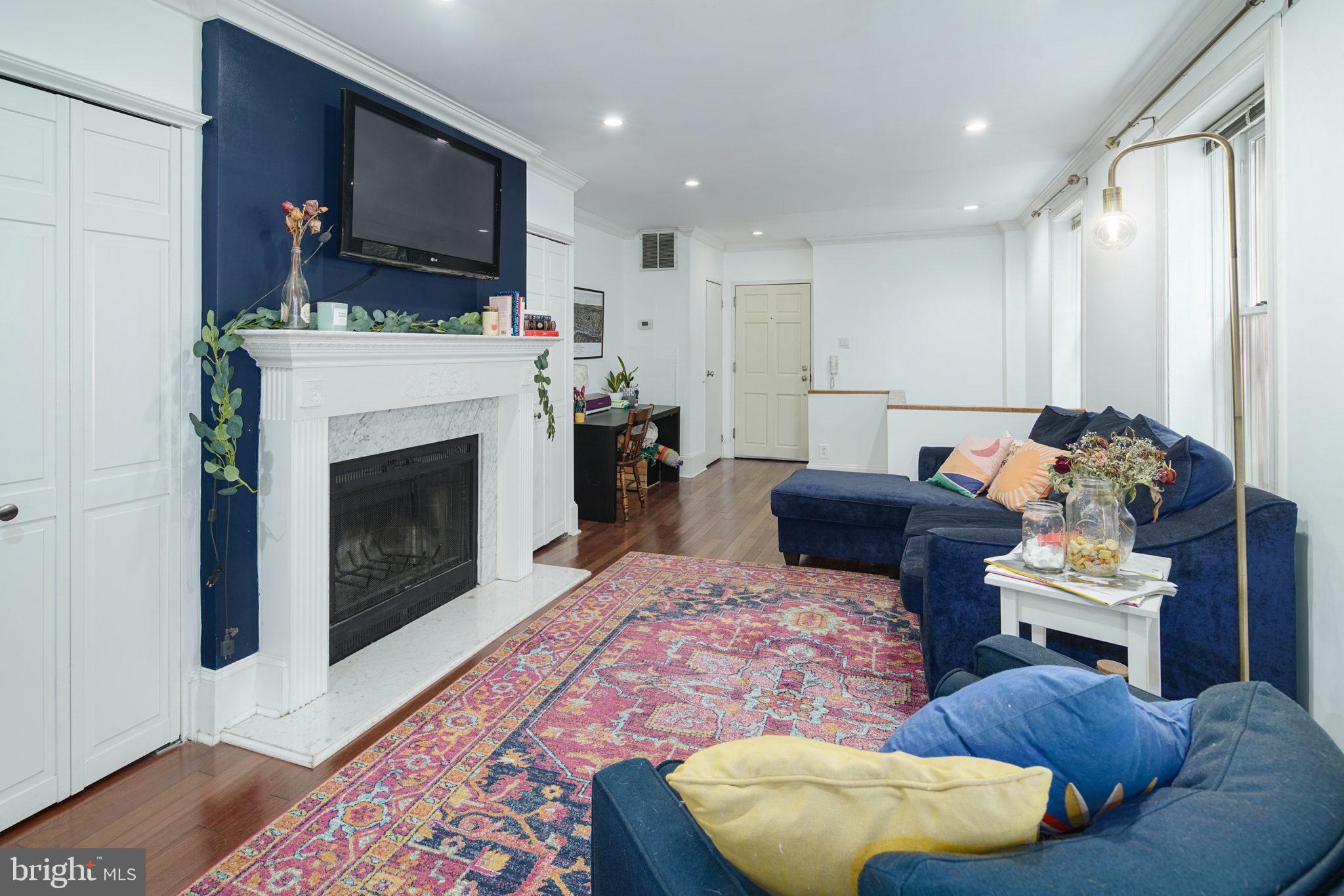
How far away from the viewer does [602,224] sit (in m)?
6.71

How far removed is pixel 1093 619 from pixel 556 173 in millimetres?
3914

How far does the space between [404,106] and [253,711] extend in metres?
2.57

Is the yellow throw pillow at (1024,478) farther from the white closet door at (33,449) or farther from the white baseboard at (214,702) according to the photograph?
the white closet door at (33,449)

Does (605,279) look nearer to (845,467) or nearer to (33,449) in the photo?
(845,467)

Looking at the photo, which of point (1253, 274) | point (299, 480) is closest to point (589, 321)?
point (299, 480)

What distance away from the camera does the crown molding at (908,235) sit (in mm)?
7195

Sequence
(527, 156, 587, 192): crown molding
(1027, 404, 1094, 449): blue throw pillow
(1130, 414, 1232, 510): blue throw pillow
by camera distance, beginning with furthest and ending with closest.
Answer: (527, 156, 587, 192): crown molding, (1027, 404, 1094, 449): blue throw pillow, (1130, 414, 1232, 510): blue throw pillow

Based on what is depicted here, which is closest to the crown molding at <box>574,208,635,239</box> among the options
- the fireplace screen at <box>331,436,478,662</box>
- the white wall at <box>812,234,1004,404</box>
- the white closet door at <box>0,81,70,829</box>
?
the white wall at <box>812,234,1004,404</box>

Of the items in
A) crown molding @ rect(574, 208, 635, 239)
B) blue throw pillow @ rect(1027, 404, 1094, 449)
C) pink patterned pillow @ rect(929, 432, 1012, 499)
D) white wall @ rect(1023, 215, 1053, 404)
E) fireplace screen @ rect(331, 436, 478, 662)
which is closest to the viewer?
fireplace screen @ rect(331, 436, 478, 662)

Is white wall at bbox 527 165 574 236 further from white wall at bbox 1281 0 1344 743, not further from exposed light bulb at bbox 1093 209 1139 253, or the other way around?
white wall at bbox 1281 0 1344 743

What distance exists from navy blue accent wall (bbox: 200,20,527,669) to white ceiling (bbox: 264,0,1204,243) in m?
0.27

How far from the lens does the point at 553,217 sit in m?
4.65

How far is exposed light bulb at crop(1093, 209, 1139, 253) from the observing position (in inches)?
86.1

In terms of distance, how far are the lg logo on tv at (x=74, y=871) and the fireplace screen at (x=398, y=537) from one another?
42.3 inches
